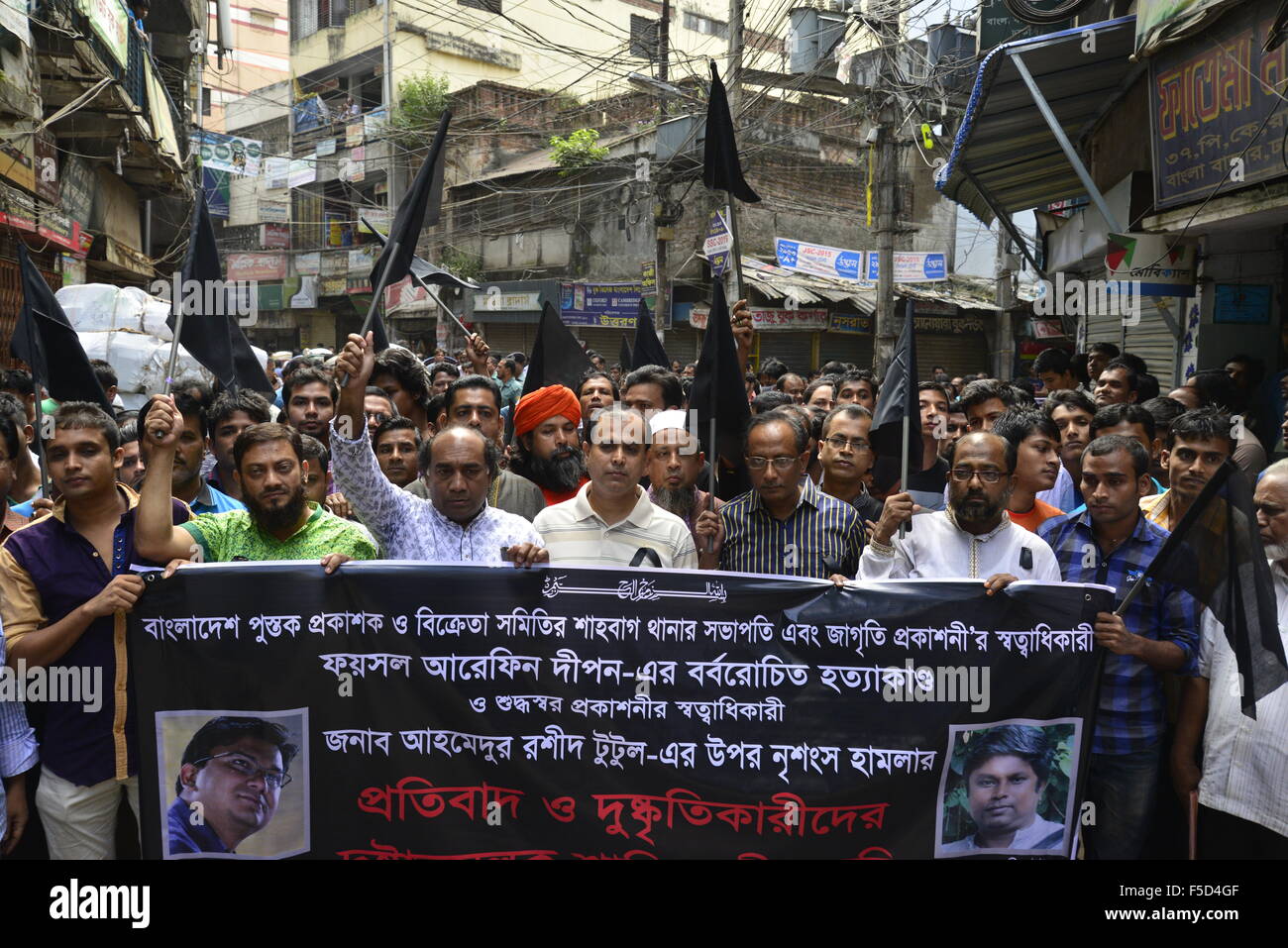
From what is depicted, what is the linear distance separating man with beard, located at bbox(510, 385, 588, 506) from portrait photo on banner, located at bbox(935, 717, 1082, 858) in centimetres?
245

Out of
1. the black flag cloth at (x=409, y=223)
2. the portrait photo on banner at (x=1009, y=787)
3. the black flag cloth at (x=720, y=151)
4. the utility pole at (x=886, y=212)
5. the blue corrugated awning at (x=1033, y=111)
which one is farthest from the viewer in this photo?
the utility pole at (x=886, y=212)

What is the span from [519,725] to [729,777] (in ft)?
2.23

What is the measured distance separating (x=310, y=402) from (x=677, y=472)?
215cm

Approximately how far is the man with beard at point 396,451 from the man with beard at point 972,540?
2326mm

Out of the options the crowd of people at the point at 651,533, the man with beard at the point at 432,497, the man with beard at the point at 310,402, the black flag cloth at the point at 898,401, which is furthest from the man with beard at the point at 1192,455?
the man with beard at the point at 310,402

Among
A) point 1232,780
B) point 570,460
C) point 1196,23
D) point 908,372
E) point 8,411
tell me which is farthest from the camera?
point 1196,23

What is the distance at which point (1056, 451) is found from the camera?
4688mm

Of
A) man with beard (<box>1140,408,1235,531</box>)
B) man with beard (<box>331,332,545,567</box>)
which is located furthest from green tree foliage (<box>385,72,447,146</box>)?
man with beard (<box>1140,408,1235,531</box>)

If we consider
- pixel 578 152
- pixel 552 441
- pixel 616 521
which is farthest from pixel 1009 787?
pixel 578 152

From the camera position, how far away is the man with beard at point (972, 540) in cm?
351

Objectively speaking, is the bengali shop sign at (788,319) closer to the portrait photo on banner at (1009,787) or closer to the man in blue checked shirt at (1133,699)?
the man in blue checked shirt at (1133,699)
